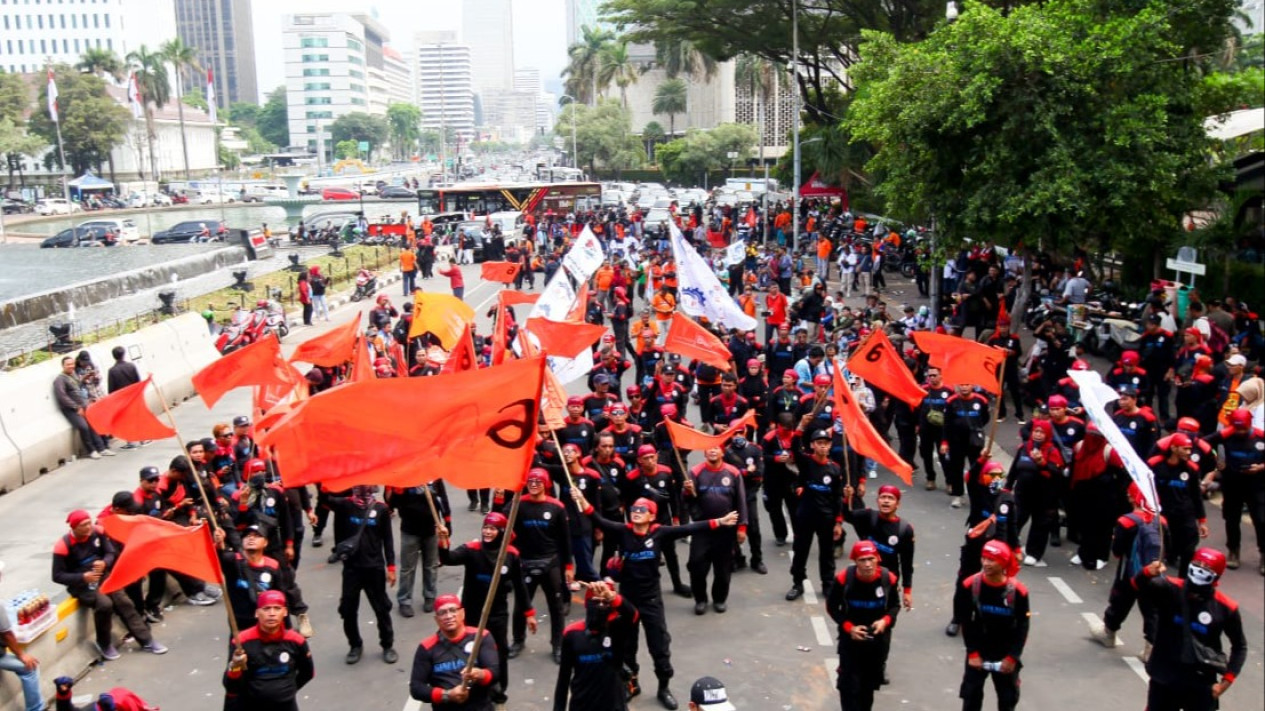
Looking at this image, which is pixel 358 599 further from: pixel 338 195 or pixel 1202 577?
pixel 338 195

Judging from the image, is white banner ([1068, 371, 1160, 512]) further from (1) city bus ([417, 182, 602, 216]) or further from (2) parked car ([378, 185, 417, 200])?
(2) parked car ([378, 185, 417, 200])

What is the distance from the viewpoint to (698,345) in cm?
1410

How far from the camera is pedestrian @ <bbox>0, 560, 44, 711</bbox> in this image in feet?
26.0

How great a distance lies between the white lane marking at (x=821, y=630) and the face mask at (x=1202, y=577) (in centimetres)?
315

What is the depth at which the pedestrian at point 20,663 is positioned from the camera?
7.91m

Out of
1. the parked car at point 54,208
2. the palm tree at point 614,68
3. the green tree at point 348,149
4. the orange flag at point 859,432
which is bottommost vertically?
the orange flag at point 859,432

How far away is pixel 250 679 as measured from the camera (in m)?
6.85

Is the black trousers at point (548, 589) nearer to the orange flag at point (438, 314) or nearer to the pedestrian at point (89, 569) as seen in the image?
the pedestrian at point (89, 569)

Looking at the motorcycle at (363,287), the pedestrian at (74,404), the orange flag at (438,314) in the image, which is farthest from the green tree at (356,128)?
the orange flag at (438,314)

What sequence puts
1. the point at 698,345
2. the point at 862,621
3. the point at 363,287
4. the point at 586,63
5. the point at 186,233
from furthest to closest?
the point at 586,63, the point at 186,233, the point at 363,287, the point at 698,345, the point at 862,621

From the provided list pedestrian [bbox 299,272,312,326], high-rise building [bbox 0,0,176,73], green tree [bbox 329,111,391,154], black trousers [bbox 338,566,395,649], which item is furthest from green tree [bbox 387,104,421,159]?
black trousers [bbox 338,566,395,649]

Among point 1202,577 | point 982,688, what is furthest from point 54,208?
point 1202,577

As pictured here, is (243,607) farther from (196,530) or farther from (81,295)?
(81,295)

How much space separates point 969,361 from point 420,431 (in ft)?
24.1
